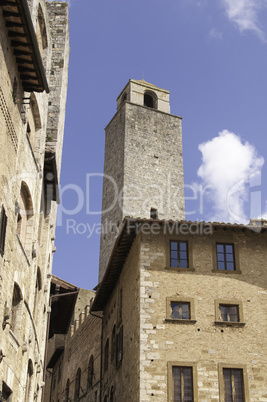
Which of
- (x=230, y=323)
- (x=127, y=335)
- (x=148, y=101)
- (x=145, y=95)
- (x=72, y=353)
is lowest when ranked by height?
(x=127, y=335)

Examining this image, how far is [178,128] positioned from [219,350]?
87.8 ft

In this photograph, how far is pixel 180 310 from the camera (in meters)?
20.9

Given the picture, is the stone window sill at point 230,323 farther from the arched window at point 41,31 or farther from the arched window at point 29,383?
the arched window at point 41,31

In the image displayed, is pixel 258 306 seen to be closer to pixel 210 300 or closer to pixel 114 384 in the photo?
pixel 210 300

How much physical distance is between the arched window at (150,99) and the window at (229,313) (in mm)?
27331

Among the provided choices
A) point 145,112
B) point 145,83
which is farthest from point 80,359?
point 145,83

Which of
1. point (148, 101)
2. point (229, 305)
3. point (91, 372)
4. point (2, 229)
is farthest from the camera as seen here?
point (148, 101)

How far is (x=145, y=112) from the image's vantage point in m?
43.9

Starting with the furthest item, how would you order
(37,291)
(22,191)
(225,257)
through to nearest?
(225,257) → (37,291) → (22,191)

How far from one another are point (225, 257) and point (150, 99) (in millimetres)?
27528

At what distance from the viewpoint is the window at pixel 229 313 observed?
20953mm

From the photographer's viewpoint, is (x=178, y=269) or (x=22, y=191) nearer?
(x=22, y=191)

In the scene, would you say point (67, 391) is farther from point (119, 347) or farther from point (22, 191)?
point (22, 191)

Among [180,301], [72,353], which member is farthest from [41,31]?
[72,353]
